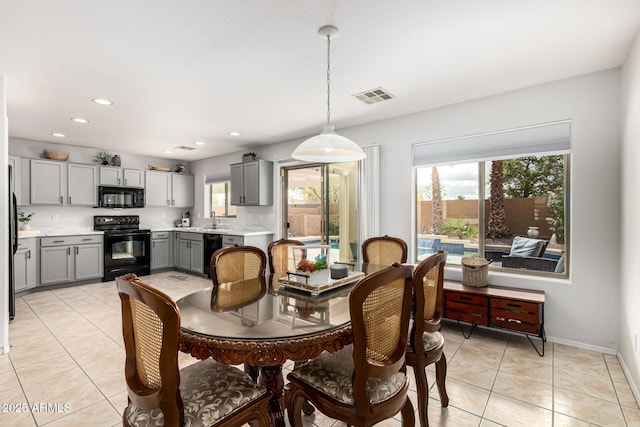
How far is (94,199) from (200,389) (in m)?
5.96

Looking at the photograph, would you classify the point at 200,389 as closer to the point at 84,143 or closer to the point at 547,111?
the point at 547,111

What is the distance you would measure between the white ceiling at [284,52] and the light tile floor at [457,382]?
2547mm

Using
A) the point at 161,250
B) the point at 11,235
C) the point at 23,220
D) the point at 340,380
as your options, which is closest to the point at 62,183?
the point at 23,220

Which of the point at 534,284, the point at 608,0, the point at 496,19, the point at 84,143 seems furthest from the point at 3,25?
the point at 534,284

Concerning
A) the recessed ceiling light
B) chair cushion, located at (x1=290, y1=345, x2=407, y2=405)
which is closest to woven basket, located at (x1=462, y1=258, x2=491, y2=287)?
chair cushion, located at (x1=290, y1=345, x2=407, y2=405)

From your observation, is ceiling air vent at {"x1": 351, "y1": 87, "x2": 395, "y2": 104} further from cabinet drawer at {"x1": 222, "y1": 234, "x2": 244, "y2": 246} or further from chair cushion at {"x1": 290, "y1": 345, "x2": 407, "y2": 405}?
cabinet drawer at {"x1": 222, "y1": 234, "x2": 244, "y2": 246}

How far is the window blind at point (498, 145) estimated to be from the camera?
3.08m

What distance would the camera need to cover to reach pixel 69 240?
536cm

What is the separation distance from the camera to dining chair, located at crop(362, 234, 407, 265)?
10.5 ft

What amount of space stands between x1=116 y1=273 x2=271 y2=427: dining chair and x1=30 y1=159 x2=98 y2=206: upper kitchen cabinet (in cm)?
563

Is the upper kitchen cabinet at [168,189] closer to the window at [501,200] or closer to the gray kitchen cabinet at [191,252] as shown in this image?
the gray kitchen cabinet at [191,252]

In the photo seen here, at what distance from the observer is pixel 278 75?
2.91 metres

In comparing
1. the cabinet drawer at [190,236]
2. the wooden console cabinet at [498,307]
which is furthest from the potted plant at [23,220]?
the wooden console cabinet at [498,307]

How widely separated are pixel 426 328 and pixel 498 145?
2.40 meters
